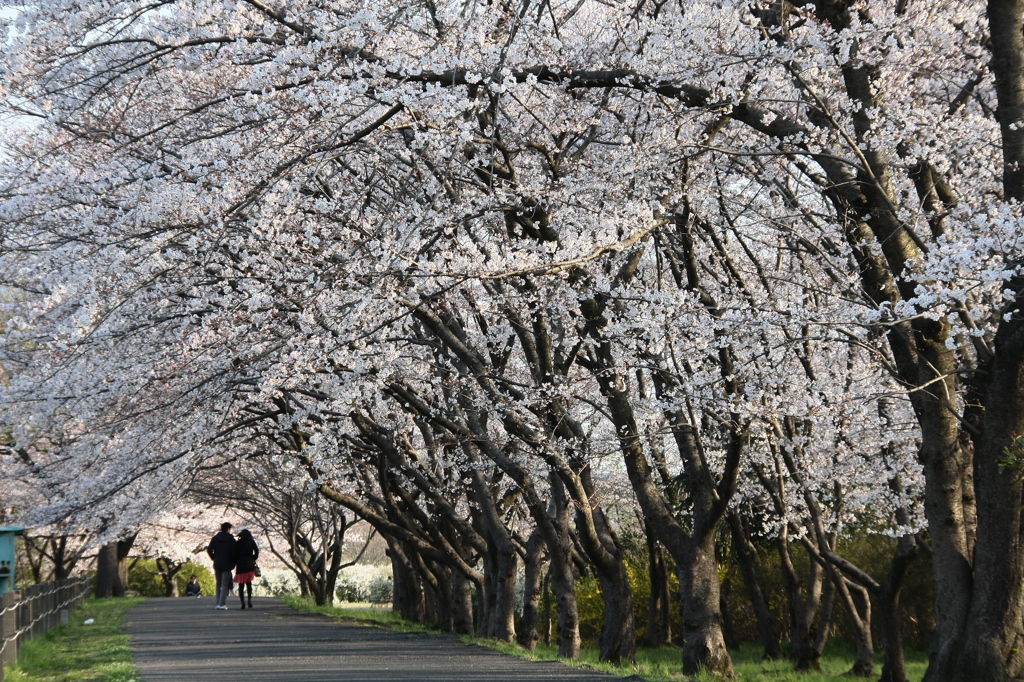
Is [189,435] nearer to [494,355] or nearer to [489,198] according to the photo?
[494,355]

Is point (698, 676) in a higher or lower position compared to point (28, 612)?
lower

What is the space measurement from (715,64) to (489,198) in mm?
2332

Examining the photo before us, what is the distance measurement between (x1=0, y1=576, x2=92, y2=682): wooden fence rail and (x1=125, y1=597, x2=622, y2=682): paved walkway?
3.92ft

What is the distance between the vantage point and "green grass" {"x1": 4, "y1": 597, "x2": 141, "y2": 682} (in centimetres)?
968

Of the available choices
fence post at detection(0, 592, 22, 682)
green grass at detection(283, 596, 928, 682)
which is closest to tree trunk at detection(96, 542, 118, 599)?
green grass at detection(283, 596, 928, 682)

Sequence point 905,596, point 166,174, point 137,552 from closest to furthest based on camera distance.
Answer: point 166,174 < point 905,596 < point 137,552

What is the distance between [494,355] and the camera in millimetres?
15578

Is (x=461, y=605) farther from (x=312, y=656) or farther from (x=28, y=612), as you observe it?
(x=28, y=612)

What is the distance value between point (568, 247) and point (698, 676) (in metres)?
4.71

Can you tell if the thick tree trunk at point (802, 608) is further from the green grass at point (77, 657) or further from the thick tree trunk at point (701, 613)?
the green grass at point (77, 657)

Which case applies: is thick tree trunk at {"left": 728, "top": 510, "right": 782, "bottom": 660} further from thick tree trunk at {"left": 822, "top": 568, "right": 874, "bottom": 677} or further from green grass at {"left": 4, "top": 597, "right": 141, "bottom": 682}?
green grass at {"left": 4, "top": 597, "right": 141, "bottom": 682}

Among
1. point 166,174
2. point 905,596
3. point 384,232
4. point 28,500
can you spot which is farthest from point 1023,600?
point 28,500

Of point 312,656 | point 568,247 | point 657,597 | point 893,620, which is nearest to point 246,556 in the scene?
point 657,597

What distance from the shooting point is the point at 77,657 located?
12062 mm
